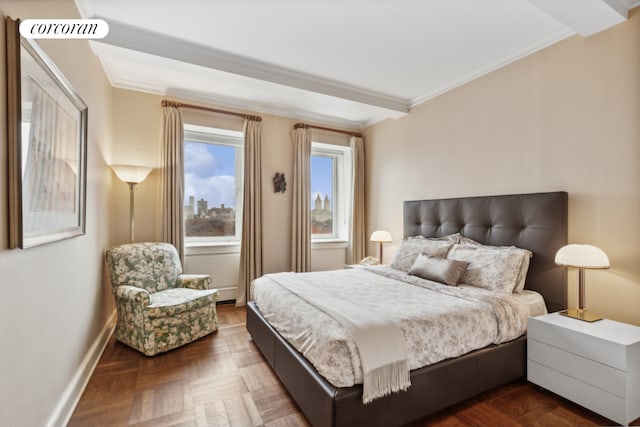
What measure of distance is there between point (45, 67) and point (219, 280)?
2.99m

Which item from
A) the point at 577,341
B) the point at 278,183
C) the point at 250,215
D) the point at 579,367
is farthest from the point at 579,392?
the point at 278,183

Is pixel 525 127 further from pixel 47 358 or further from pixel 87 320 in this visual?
pixel 87 320

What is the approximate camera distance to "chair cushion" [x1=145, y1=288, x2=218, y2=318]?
8.38 ft

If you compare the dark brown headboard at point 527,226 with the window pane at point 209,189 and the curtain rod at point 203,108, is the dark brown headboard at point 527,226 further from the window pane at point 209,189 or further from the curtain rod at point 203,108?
the window pane at point 209,189

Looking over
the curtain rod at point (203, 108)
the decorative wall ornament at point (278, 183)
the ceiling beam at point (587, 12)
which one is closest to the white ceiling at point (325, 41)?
the ceiling beam at point (587, 12)

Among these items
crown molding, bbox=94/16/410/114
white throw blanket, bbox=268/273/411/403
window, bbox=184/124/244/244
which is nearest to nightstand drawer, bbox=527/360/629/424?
white throw blanket, bbox=268/273/411/403

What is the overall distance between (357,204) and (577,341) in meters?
3.21

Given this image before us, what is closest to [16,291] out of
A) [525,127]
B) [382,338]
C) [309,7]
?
[382,338]

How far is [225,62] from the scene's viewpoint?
114 inches

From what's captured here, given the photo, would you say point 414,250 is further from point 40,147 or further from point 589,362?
point 40,147

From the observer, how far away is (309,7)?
7.27 feet

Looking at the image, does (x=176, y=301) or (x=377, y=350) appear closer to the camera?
(x=377, y=350)

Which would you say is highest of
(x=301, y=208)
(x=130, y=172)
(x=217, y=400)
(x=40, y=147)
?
(x=130, y=172)

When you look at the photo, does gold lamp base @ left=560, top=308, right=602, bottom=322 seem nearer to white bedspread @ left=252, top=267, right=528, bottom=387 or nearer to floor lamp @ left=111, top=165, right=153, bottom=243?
white bedspread @ left=252, top=267, right=528, bottom=387
